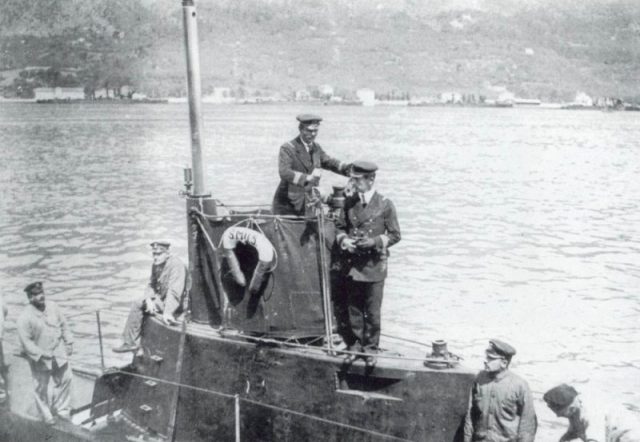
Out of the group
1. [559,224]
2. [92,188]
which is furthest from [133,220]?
[559,224]

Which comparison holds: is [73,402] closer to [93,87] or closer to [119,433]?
[119,433]

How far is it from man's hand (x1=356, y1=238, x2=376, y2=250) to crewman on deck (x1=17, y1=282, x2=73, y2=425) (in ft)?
13.7

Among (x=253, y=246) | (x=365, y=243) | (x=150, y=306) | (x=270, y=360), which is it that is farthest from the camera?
(x=150, y=306)

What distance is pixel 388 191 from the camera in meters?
36.7

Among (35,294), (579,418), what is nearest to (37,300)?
(35,294)

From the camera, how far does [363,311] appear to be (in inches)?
270

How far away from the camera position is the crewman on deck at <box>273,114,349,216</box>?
7328mm

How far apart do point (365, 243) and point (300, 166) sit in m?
1.53

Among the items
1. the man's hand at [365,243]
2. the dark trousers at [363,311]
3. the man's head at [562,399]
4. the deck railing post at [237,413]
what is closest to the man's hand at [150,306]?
the deck railing post at [237,413]

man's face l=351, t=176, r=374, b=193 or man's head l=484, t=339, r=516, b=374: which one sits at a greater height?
man's face l=351, t=176, r=374, b=193

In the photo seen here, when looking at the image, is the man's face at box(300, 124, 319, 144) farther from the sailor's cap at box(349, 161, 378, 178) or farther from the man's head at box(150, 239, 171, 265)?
the man's head at box(150, 239, 171, 265)

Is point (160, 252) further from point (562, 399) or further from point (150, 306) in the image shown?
point (562, 399)

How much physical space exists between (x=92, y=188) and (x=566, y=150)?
44701 mm

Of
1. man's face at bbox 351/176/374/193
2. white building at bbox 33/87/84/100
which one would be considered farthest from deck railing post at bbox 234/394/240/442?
white building at bbox 33/87/84/100
